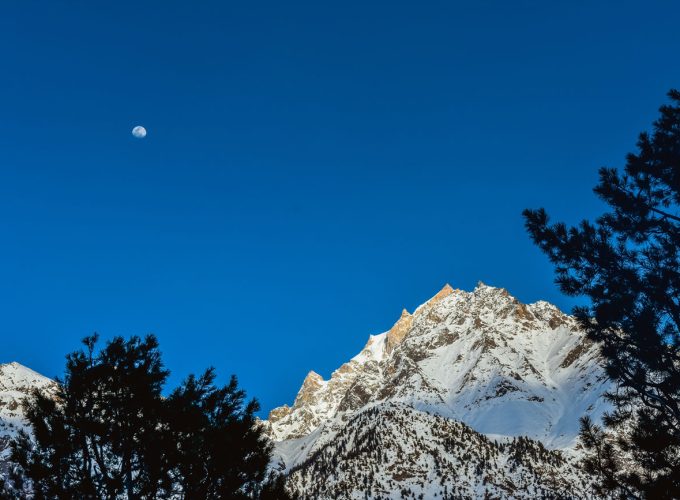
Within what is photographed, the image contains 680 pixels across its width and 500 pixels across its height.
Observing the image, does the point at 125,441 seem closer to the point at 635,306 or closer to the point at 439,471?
the point at 635,306

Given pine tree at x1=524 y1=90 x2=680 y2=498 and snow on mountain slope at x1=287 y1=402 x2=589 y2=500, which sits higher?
snow on mountain slope at x1=287 y1=402 x2=589 y2=500

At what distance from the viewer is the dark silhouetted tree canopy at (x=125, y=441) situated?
17.1 meters

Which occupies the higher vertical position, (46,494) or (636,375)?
(636,375)

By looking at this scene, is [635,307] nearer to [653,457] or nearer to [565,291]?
[565,291]

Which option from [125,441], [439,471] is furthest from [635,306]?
[439,471]

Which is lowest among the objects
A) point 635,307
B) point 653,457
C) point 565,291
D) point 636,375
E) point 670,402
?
point 653,457

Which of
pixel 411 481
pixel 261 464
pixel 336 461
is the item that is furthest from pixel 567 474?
pixel 261 464

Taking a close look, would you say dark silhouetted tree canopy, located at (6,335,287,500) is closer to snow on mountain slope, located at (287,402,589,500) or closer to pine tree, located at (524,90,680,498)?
pine tree, located at (524,90,680,498)

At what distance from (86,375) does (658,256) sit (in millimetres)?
18955

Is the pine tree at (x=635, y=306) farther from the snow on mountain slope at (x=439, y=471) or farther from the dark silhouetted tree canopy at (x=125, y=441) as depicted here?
the snow on mountain slope at (x=439, y=471)

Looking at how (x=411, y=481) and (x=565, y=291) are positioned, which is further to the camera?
(x=411, y=481)

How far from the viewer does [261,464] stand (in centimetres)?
2223

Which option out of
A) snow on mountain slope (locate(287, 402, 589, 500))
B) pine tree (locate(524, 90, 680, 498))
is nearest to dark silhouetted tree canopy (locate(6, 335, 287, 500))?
pine tree (locate(524, 90, 680, 498))

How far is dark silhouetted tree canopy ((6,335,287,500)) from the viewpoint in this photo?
17.1 meters
